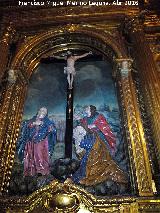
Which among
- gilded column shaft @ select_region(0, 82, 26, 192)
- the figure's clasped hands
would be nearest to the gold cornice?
gilded column shaft @ select_region(0, 82, 26, 192)

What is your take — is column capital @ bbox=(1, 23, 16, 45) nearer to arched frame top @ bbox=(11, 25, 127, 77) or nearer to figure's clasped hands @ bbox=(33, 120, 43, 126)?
arched frame top @ bbox=(11, 25, 127, 77)

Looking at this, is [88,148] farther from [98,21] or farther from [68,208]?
[98,21]

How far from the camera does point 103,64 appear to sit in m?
8.00

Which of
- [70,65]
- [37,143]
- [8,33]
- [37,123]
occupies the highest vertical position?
[8,33]

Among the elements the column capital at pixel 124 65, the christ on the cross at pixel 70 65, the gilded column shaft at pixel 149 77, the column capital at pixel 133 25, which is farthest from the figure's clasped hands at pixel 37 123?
the column capital at pixel 133 25

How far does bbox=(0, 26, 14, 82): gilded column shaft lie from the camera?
7395 millimetres

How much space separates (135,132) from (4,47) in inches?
158

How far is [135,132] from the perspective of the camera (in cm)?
588

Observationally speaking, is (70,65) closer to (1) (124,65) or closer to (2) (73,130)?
(1) (124,65)

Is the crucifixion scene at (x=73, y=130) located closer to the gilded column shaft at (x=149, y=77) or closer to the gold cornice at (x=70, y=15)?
the gilded column shaft at (x=149, y=77)

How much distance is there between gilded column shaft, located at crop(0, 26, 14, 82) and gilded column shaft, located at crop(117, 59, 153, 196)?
8.78 feet

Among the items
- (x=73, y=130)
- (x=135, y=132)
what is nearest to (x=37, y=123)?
(x=73, y=130)

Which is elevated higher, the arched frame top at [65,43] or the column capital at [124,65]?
the arched frame top at [65,43]

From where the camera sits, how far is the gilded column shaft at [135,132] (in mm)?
5233
